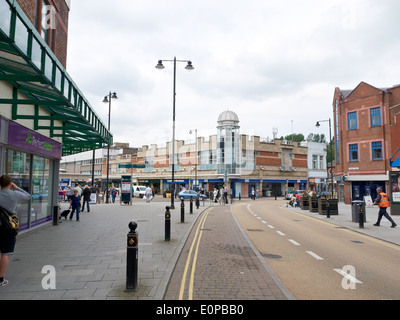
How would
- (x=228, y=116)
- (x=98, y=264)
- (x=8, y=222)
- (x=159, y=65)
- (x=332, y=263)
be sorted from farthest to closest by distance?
(x=228, y=116), (x=159, y=65), (x=332, y=263), (x=98, y=264), (x=8, y=222)

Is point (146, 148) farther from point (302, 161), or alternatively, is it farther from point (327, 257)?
point (327, 257)

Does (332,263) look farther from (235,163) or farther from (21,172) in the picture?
(235,163)

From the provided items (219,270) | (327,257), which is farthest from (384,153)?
(219,270)

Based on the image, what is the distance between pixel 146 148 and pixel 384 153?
45.6 metres

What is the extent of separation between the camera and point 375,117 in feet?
94.0

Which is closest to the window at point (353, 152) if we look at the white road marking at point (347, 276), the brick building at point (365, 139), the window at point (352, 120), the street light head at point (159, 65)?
the brick building at point (365, 139)

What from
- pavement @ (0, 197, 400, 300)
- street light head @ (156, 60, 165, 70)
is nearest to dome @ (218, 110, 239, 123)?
street light head @ (156, 60, 165, 70)

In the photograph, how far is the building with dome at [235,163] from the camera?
47.5m

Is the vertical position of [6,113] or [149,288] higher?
[6,113]

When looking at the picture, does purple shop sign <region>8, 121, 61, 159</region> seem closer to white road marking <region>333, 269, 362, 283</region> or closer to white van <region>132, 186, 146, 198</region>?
white road marking <region>333, 269, 362, 283</region>

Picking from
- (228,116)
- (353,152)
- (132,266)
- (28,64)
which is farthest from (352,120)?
(28,64)

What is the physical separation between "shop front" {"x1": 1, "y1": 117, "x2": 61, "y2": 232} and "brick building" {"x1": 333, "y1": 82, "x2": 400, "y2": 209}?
26.9 m

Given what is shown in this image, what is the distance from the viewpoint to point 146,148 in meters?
63.1

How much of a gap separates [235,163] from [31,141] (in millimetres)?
39058
